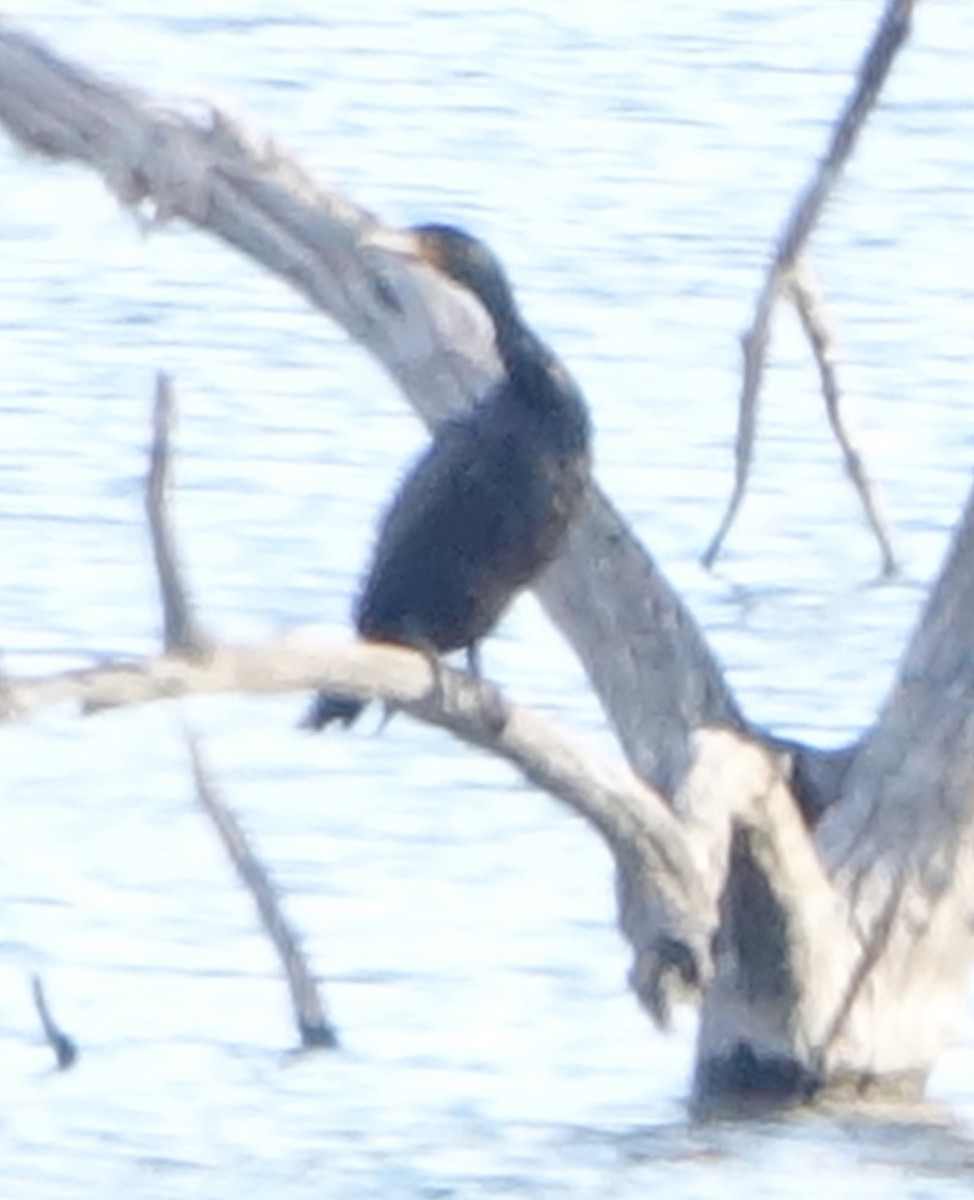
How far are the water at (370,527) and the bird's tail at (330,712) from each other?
3.09ft

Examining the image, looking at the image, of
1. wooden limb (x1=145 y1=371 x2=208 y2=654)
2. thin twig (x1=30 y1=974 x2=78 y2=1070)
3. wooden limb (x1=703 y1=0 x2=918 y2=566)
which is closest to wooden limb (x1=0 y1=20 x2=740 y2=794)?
wooden limb (x1=703 y1=0 x2=918 y2=566)

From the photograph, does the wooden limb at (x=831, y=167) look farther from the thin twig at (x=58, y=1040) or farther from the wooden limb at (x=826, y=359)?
the thin twig at (x=58, y=1040)

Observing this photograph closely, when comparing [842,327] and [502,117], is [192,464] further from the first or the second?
[502,117]

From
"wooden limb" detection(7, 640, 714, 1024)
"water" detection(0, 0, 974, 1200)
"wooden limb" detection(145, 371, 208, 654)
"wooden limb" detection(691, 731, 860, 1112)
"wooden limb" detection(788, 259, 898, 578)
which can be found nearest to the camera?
"wooden limb" detection(145, 371, 208, 654)

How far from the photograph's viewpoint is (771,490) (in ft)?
41.6

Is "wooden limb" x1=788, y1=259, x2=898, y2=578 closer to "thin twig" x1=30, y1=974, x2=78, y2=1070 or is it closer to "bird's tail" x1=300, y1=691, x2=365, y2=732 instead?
"bird's tail" x1=300, y1=691, x2=365, y2=732

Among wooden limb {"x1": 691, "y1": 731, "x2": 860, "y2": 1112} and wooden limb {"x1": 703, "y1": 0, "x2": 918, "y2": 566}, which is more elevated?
wooden limb {"x1": 703, "y1": 0, "x2": 918, "y2": 566}

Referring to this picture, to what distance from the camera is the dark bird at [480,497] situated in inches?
278

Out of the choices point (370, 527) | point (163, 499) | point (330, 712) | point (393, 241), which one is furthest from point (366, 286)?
point (370, 527)

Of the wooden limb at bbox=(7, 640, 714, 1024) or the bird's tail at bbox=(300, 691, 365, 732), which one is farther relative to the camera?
the bird's tail at bbox=(300, 691, 365, 732)

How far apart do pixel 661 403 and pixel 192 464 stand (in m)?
1.40

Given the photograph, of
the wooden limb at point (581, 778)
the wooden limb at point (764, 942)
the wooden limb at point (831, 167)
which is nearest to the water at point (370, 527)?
the wooden limb at point (764, 942)

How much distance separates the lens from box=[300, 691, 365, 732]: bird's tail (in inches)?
283

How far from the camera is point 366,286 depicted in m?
7.38
